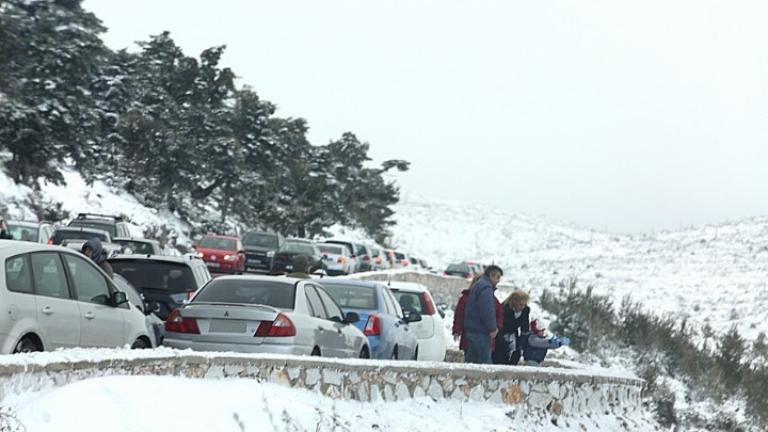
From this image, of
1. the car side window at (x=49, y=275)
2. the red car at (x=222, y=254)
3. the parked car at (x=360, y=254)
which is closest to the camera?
the car side window at (x=49, y=275)

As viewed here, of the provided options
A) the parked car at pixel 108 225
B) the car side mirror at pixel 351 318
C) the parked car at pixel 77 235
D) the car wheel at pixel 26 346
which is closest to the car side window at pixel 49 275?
the car wheel at pixel 26 346

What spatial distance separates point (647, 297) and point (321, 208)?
20211mm

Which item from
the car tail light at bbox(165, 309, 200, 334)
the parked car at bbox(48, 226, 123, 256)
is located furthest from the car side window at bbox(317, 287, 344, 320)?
the parked car at bbox(48, 226, 123, 256)

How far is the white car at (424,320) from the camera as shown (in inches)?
750

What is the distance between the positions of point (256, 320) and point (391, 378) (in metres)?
1.48

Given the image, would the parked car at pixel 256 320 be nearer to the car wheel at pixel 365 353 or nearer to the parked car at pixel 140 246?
the car wheel at pixel 365 353

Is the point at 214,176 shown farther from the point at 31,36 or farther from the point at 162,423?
the point at 162,423

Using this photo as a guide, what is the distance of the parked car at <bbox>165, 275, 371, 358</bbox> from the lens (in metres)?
12.2

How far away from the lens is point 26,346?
30.6 feet

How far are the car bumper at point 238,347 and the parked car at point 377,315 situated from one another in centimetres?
337

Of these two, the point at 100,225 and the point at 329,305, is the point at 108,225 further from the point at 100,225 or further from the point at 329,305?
the point at 329,305

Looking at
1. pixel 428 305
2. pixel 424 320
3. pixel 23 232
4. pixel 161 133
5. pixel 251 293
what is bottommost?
pixel 424 320

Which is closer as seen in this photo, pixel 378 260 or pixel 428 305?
pixel 428 305

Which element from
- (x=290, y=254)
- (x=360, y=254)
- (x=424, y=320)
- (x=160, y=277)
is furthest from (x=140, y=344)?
(x=360, y=254)
